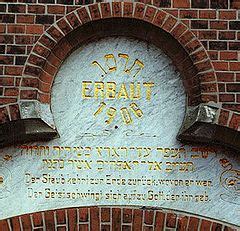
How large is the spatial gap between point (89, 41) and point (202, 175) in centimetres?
138

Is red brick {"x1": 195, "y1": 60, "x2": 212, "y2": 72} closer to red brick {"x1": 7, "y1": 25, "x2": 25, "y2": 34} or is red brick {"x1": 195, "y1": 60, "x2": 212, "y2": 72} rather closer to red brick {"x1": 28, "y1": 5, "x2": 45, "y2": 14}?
red brick {"x1": 28, "y1": 5, "x2": 45, "y2": 14}

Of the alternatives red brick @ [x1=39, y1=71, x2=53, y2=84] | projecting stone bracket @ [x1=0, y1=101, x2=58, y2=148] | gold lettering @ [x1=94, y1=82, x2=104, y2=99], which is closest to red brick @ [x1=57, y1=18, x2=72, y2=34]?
red brick @ [x1=39, y1=71, x2=53, y2=84]

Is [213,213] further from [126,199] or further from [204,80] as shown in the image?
[204,80]

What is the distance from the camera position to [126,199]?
17.5 ft

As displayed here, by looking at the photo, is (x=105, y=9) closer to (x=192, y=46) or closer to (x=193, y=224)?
(x=192, y=46)

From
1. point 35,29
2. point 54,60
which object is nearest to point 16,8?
point 35,29

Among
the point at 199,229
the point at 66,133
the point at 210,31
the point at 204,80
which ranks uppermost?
the point at 210,31

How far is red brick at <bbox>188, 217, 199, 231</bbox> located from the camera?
5.28m

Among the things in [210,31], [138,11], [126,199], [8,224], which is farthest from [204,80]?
[8,224]

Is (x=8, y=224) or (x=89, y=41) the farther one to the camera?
(x=89, y=41)

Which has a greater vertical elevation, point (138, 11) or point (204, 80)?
point (138, 11)

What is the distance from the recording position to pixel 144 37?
557cm

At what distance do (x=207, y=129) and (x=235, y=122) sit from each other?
22cm

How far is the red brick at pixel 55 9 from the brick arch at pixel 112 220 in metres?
1.52
